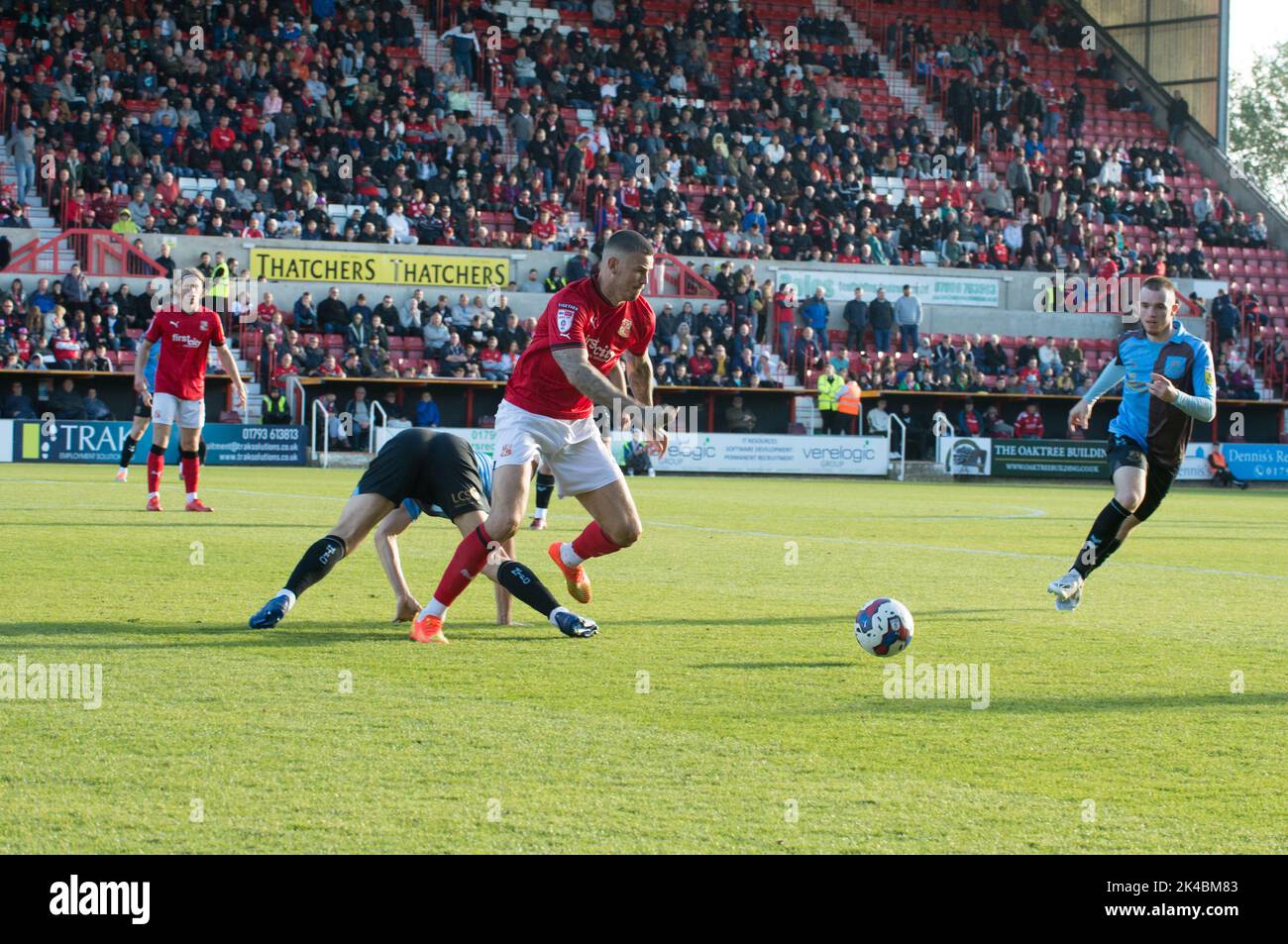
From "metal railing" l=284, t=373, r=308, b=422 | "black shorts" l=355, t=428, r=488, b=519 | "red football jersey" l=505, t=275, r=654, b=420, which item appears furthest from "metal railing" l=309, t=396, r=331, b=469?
"red football jersey" l=505, t=275, r=654, b=420

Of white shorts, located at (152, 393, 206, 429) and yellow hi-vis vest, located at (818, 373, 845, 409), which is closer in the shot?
white shorts, located at (152, 393, 206, 429)

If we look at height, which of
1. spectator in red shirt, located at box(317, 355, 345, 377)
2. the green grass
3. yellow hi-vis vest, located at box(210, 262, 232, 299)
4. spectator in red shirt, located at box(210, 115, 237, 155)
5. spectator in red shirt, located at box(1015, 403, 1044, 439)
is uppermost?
spectator in red shirt, located at box(210, 115, 237, 155)

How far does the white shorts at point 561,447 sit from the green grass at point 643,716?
32.2 inches

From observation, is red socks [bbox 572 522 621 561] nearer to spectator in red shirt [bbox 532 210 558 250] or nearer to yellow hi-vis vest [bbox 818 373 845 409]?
yellow hi-vis vest [bbox 818 373 845 409]

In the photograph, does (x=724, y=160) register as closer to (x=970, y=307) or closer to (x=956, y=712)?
(x=970, y=307)

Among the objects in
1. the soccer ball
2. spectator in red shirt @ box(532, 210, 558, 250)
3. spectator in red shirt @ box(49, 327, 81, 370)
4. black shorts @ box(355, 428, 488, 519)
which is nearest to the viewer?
the soccer ball

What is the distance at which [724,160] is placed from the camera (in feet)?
133

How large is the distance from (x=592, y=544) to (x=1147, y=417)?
161 inches

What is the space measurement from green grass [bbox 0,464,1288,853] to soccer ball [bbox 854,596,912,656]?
112 mm

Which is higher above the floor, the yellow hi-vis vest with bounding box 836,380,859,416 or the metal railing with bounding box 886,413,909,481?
the yellow hi-vis vest with bounding box 836,380,859,416

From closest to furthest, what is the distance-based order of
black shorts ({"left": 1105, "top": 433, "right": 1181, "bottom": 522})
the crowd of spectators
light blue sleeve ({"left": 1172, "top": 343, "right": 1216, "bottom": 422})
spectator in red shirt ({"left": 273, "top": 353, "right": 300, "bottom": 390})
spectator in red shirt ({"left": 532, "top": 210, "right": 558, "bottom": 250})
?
light blue sleeve ({"left": 1172, "top": 343, "right": 1216, "bottom": 422}) < black shorts ({"left": 1105, "top": 433, "right": 1181, "bottom": 522}) < spectator in red shirt ({"left": 273, "top": 353, "right": 300, "bottom": 390}) < the crowd of spectators < spectator in red shirt ({"left": 532, "top": 210, "right": 558, "bottom": 250})

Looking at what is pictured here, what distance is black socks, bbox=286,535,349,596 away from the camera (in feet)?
27.3

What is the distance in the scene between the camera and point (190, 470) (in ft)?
55.7

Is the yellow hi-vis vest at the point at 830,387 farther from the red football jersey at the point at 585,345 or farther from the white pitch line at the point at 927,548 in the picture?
the red football jersey at the point at 585,345
